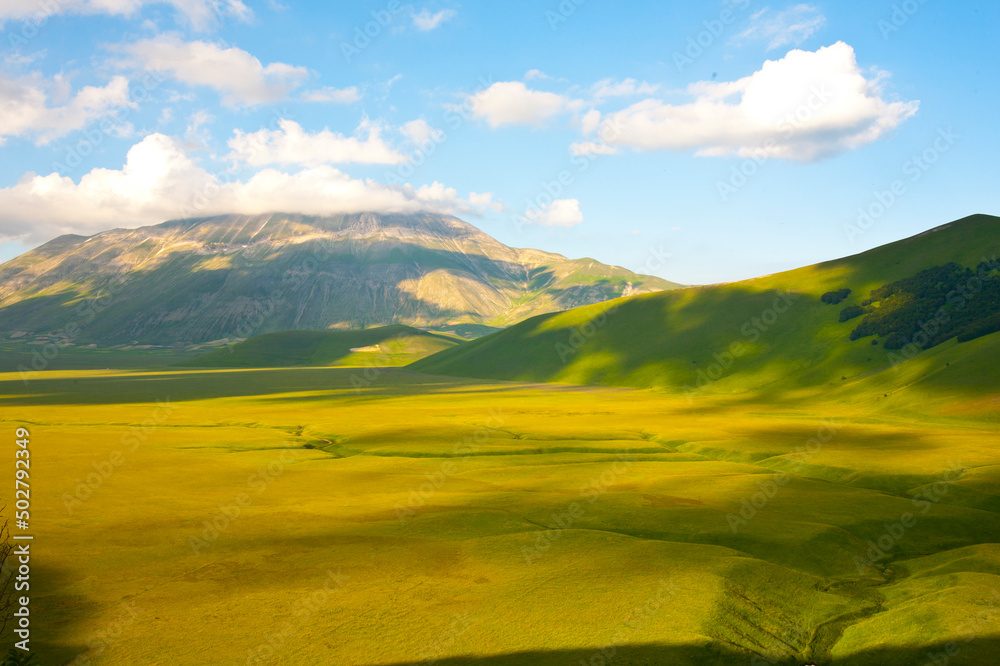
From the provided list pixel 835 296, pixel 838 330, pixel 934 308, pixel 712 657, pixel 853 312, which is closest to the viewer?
pixel 712 657

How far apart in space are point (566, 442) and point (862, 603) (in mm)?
42919

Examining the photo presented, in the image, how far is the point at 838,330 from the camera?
15038cm

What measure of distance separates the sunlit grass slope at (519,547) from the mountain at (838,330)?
5223 centimetres

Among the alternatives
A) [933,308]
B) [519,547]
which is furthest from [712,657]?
[933,308]

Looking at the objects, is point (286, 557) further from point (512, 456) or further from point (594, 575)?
point (512, 456)

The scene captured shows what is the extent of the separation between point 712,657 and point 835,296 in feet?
551

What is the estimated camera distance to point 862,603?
27.7 metres

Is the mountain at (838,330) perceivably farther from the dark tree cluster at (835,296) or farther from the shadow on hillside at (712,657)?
the shadow on hillside at (712,657)

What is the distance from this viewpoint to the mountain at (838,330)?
122 meters

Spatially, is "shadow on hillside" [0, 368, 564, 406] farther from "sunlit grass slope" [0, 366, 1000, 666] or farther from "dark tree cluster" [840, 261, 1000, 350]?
"dark tree cluster" [840, 261, 1000, 350]

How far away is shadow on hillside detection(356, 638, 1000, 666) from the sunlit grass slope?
10 centimetres

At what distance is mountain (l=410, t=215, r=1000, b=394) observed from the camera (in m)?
122

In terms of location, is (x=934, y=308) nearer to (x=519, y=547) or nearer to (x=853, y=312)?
(x=853, y=312)

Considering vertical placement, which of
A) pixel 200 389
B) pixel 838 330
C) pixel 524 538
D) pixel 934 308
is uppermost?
pixel 934 308
